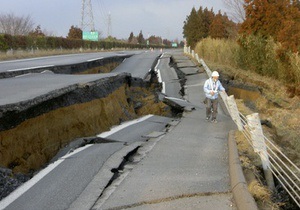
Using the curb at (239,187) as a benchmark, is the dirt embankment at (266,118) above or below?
below

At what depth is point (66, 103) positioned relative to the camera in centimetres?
988

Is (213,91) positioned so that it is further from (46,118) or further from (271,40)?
(271,40)

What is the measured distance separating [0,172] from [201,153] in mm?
3712

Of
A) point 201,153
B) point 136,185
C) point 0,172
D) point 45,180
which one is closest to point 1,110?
point 0,172

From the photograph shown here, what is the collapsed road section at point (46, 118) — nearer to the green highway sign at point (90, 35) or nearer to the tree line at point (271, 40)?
the tree line at point (271, 40)

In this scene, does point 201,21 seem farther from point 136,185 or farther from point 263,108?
point 136,185

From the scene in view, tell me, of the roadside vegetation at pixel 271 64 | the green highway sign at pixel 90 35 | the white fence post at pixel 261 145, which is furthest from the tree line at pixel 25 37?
the white fence post at pixel 261 145

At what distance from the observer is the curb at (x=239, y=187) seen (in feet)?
15.1

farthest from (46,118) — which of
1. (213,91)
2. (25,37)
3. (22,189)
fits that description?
(25,37)

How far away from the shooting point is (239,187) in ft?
17.2

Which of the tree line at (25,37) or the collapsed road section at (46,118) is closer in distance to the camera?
the collapsed road section at (46,118)

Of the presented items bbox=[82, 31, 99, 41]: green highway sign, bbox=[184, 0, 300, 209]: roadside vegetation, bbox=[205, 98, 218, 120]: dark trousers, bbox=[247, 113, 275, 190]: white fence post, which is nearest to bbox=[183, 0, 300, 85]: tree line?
bbox=[184, 0, 300, 209]: roadside vegetation

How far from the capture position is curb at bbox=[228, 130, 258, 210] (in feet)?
15.1

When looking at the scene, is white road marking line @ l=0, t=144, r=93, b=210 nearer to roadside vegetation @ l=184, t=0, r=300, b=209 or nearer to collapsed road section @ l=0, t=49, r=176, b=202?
collapsed road section @ l=0, t=49, r=176, b=202
